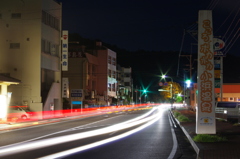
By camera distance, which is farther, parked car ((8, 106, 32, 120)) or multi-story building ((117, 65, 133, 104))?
multi-story building ((117, 65, 133, 104))

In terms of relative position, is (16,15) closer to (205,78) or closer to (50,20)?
(50,20)

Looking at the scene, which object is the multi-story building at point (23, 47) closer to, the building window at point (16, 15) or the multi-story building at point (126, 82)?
the building window at point (16, 15)

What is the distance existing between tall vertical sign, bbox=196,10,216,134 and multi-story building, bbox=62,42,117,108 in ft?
145

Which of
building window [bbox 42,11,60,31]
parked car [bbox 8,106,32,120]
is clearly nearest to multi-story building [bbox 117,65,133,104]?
building window [bbox 42,11,60,31]

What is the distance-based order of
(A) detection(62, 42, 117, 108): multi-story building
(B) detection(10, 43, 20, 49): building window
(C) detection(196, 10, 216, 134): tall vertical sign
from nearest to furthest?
(C) detection(196, 10, 216, 134): tall vertical sign → (B) detection(10, 43, 20, 49): building window → (A) detection(62, 42, 117, 108): multi-story building

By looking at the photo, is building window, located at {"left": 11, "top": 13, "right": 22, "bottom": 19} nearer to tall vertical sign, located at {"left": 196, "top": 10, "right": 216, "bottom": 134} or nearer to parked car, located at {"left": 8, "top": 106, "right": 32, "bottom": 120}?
parked car, located at {"left": 8, "top": 106, "right": 32, "bottom": 120}

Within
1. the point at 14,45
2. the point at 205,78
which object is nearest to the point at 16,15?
the point at 14,45

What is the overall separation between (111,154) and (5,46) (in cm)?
3283

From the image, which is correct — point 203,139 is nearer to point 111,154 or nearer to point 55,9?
point 111,154

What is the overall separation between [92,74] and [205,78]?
197 feet

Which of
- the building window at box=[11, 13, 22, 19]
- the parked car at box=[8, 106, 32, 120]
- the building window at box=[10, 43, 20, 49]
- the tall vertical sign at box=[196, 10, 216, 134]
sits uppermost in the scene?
the building window at box=[11, 13, 22, 19]

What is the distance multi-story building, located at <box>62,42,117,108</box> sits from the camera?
2712 inches

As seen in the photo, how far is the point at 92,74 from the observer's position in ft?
247

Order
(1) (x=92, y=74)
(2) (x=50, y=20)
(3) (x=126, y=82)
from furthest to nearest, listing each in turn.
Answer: (3) (x=126, y=82) → (1) (x=92, y=74) → (2) (x=50, y=20)
